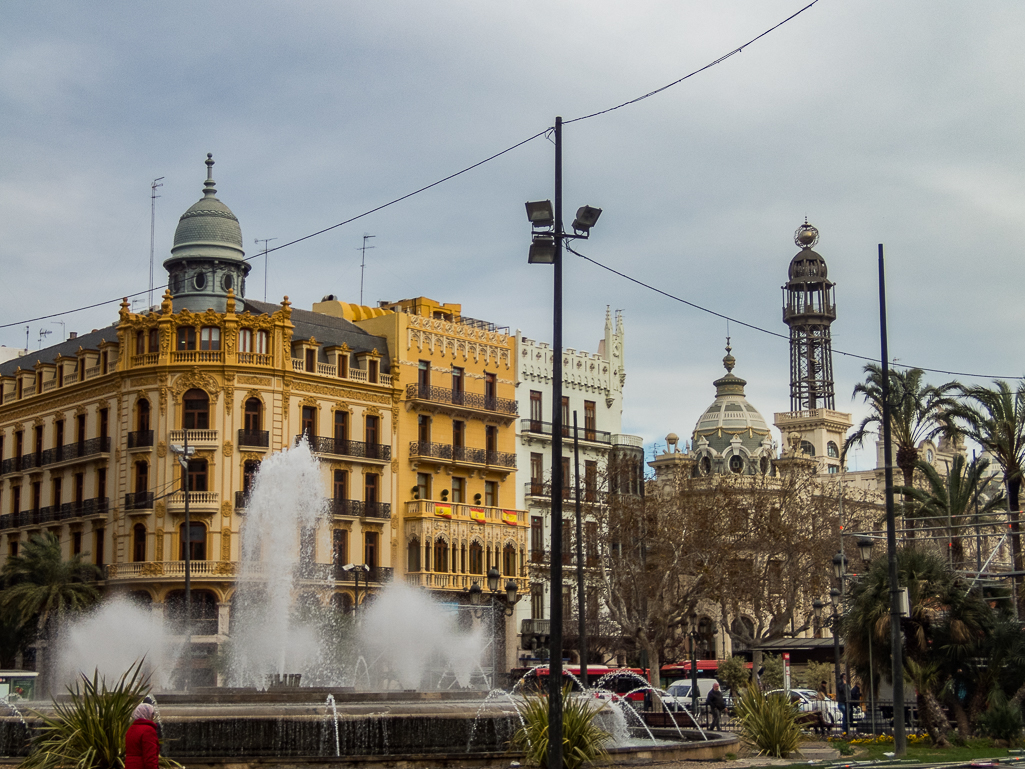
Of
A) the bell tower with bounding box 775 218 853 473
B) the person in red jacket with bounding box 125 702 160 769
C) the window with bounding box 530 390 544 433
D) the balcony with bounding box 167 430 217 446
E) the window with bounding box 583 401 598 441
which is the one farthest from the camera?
the bell tower with bounding box 775 218 853 473

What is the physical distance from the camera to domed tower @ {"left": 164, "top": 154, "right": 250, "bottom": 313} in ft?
201

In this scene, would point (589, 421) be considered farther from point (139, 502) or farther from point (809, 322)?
point (809, 322)

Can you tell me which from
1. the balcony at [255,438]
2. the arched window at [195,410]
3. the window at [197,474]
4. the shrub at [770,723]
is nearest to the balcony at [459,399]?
the balcony at [255,438]

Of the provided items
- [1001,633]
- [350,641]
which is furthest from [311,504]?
[1001,633]

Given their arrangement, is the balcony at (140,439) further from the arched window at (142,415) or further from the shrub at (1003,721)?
the shrub at (1003,721)

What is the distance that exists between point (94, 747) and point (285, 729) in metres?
3.03

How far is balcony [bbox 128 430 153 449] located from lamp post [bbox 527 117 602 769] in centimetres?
3989

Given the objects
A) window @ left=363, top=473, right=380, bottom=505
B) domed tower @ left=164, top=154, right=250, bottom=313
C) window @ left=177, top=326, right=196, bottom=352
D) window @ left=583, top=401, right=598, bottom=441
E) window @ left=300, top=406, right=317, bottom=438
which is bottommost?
window @ left=363, top=473, right=380, bottom=505

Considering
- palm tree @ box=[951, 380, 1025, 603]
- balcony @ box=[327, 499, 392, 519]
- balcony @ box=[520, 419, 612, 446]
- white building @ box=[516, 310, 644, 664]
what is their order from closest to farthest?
palm tree @ box=[951, 380, 1025, 603], balcony @ box=[327, 499, 392, 519], white building @ box=[516, 310, 644, 664], balcony @ box=[520, 419, 612, 446]

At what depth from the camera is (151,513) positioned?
5647cm

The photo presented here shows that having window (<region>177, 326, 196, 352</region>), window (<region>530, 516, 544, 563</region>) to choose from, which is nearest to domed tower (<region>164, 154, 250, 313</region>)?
window (<region>177, 326, 196, 352</region>)

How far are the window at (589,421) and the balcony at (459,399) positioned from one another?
481cm

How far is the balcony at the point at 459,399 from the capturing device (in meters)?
63.2

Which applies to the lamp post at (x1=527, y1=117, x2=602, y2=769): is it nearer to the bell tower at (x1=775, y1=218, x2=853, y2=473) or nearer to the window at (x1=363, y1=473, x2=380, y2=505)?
the window at (x1=363, y1=473, x2=380, y2=505)
